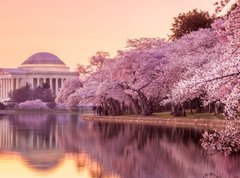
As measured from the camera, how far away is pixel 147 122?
66.2 meters

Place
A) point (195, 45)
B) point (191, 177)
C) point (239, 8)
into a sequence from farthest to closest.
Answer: point (195, 45) → point (191, 177) → point (239, 8)

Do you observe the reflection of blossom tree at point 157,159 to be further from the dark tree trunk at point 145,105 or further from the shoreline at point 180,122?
the dark tree trunk at point 145,105

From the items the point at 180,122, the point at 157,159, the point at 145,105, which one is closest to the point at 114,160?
the point at 157,159

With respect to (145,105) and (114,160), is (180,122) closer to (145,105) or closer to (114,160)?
(145,105)

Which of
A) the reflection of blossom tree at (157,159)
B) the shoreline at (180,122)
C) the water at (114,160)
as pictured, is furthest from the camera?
the shoreline at (180,122)

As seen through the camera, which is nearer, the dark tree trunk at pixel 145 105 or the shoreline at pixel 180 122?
the shoreline at pixel 180 122

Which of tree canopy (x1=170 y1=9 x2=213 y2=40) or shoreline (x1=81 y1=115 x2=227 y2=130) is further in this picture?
tree canopy (x1=170 y1=9 x2=213 y2=40)

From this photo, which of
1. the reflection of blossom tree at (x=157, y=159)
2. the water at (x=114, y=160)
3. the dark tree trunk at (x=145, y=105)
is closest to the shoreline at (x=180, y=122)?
the dark tree trunk at (x=145, y=105)

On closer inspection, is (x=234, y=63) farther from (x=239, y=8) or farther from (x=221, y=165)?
(x=221, y=165)

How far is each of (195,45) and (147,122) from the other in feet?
29.4

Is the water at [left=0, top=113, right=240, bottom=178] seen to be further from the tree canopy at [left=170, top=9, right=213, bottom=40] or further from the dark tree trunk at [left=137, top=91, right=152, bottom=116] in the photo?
the tree canopy at [left=170, top=9, right=213, bottom=40]

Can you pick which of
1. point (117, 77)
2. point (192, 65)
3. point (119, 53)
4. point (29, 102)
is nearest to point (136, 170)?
point (192, 65)

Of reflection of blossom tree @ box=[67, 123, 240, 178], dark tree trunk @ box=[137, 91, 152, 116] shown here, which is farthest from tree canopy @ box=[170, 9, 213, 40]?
reflection of blossom tree @ box=[67, 123, 240, 178]

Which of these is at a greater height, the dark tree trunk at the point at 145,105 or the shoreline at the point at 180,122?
the dark tree trunk at the point at 145,105
